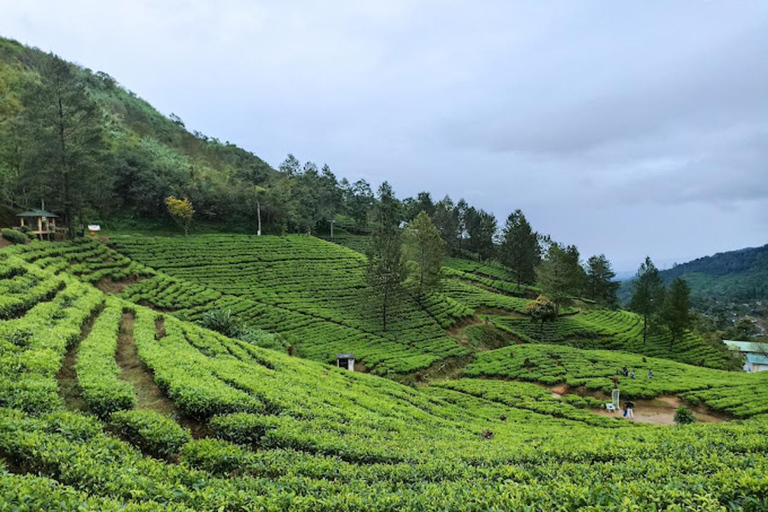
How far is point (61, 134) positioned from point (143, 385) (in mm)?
37744

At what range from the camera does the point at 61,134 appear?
3528 centimetres

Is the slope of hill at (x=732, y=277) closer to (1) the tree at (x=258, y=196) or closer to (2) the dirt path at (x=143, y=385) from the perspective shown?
(1) the tree at (x=258, y=196)

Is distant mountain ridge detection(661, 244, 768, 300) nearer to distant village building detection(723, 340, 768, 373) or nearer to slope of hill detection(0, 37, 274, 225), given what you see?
distant village building detection(723, 340, 768, 373)

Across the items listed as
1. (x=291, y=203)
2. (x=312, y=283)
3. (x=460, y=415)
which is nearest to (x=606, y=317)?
(x=312, y=283)

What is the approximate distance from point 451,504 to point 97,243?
46901 millimetres

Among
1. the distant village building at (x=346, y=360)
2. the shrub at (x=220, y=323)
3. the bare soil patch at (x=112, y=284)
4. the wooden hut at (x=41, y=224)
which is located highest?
the wooden hut at (x=41, y=224)

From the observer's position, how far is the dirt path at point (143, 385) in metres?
8.62

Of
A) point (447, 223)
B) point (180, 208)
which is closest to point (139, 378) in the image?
point (180, 208)

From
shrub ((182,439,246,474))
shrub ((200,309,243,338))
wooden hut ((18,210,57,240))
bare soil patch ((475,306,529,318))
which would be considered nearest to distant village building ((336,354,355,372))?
shrub ((200,309,243,338))

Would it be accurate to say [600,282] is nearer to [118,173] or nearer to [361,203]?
[361,203]

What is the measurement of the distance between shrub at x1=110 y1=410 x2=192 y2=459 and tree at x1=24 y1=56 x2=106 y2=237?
38.9 m

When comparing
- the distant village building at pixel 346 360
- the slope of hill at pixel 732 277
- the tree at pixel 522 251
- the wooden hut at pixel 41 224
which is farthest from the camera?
the slope of hill at pixel 732 277

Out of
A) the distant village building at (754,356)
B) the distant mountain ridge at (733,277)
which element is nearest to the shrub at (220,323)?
the distant village building at (754,356)

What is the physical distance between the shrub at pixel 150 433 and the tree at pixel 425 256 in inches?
1482
